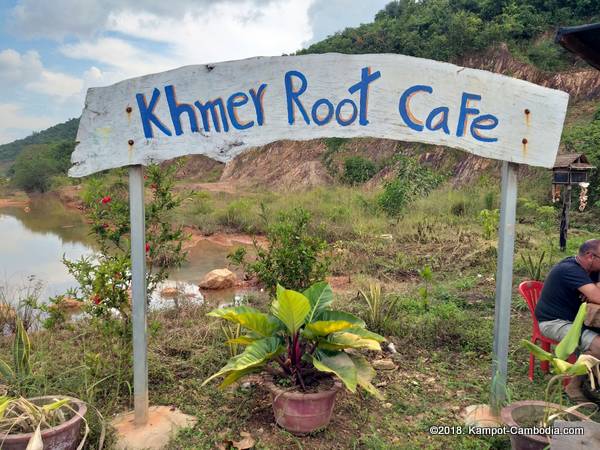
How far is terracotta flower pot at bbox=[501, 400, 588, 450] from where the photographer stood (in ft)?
7.69

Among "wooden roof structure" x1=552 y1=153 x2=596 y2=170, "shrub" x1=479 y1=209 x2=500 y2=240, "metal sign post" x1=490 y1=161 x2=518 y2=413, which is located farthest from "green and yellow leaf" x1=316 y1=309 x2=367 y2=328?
"wooden roof structure" x1=552 y1=153 x2=596 y2=170

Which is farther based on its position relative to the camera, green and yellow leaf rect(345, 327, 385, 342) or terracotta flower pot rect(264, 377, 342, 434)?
green and yellow leaf rect(345, 327, 385, 342)

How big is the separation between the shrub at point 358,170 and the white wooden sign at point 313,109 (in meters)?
20.2

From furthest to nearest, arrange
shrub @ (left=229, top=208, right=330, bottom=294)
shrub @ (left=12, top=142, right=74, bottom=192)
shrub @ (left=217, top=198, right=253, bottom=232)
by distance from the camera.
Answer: shrub @ (left=12, top=142, right=74, bottom=192) → shrub @ (left=217, top=198, right=253, bottom=232) → shrub @ (left=229, top=208, right=330, bottom=294)

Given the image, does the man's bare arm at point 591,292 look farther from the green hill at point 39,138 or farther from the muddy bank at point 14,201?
the green hill at point 39,138

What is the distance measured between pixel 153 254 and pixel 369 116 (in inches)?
74.6

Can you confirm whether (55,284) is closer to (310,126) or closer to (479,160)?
(310,126)

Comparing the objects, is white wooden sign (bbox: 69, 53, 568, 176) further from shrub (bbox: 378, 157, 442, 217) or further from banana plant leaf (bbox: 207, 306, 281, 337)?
shrub (bbox: 378, 157, 442, 217)

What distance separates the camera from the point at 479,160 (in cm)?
1992

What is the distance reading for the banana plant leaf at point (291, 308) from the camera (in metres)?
2.77

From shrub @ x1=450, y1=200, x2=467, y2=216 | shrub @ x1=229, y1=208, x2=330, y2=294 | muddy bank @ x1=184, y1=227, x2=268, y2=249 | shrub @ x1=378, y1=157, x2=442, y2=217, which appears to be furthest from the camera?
muddy bank @ x1=184, y1=227, x2=268, y2=249

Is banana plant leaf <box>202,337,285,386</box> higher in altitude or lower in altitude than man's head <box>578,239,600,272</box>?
lower

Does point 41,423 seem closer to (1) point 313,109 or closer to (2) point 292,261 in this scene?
(1) point 313,109

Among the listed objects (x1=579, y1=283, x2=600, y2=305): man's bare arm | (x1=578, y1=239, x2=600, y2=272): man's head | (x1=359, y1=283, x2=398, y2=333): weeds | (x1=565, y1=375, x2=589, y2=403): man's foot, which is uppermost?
(x1=578, y1=239, x2=600, y2=272): man's head
